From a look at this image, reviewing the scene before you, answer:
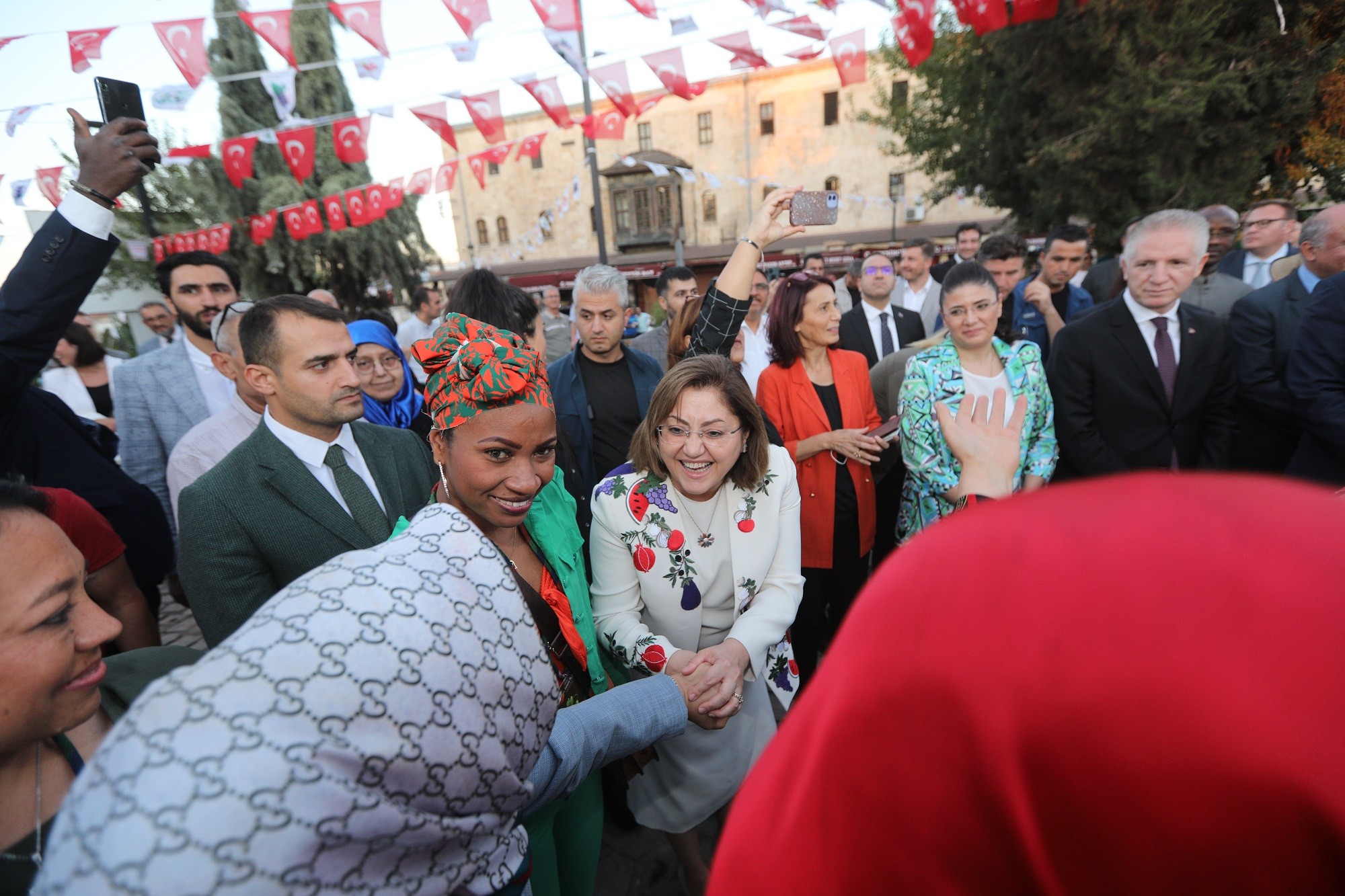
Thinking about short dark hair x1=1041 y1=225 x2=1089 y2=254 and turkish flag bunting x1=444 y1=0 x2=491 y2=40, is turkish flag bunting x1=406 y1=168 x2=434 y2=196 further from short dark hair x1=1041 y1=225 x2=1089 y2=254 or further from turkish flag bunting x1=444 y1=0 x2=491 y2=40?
short dark hair x1=1041 y1=225 x2=1089 y2=254

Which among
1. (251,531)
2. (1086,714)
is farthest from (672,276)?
(1086,714)

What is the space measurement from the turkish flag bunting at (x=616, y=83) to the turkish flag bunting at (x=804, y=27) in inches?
84.0

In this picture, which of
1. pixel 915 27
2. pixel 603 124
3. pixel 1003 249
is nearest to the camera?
pixel 1003 249

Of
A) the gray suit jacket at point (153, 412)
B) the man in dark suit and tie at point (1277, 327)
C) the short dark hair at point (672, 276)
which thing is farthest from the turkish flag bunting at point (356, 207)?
the man in dark suit and tie at point (1277, 327)

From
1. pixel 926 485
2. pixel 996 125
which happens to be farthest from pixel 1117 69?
pixel 926 485

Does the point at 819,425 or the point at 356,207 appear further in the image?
the point at 356,207

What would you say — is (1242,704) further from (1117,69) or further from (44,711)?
(1117,69)

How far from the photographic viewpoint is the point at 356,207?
1110 centimetres

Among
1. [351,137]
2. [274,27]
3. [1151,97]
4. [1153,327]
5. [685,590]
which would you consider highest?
[274,27]

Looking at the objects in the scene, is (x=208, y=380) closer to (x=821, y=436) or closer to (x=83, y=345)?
(x=83, y=345)

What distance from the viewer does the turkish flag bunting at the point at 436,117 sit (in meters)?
7.92

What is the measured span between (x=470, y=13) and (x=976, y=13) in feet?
16.2

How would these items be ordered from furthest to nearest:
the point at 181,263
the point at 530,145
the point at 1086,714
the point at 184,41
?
the point at 530,145 < the point at 184,41 < the point at 181,263 < the point at 1086,714

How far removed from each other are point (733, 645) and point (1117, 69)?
1264cm
